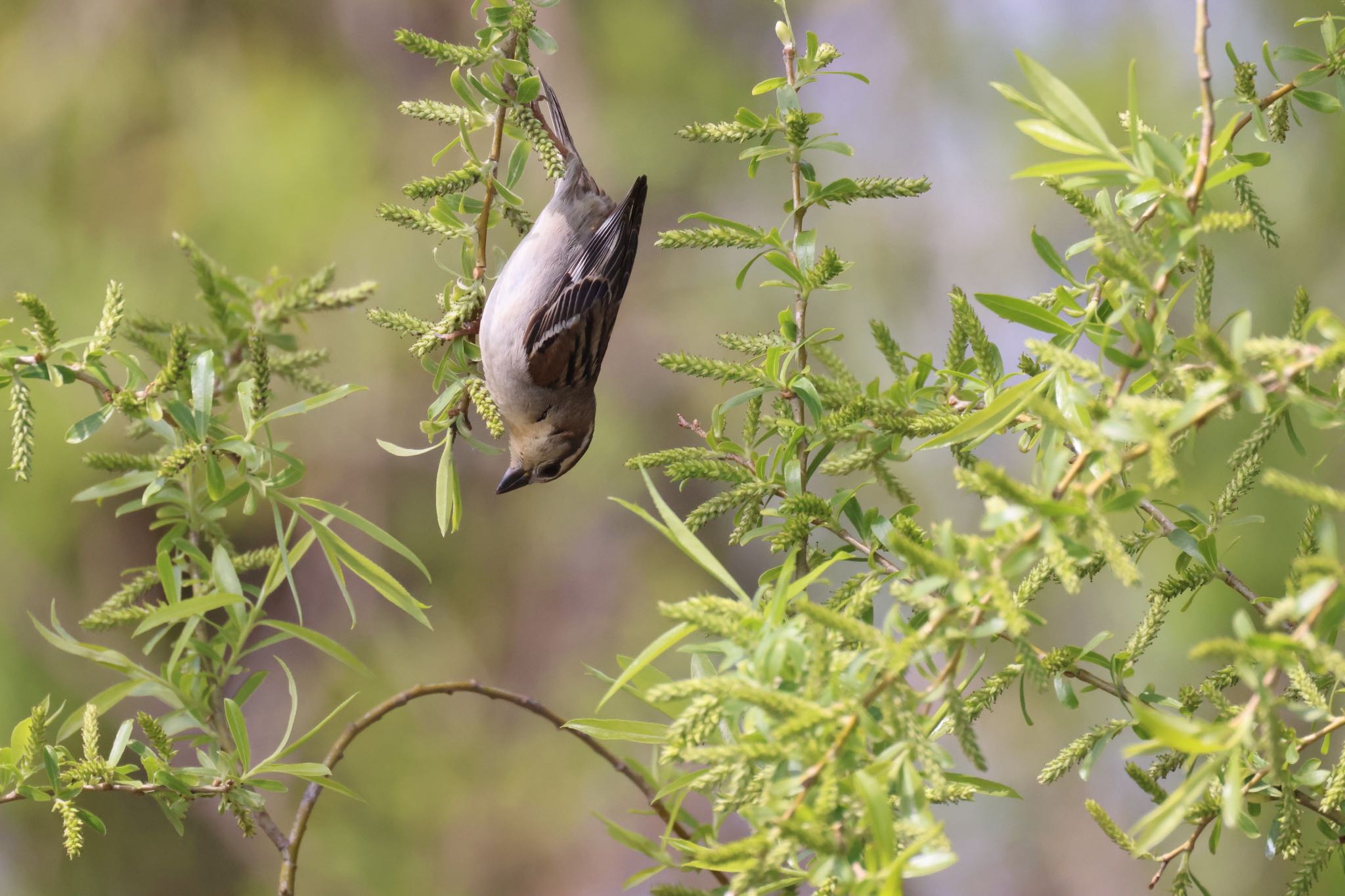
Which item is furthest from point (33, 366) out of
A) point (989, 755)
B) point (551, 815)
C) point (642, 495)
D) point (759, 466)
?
point (989, 755)

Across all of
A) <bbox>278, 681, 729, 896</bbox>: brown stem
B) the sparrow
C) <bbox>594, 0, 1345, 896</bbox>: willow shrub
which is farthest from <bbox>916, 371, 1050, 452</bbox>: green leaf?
the sparrow

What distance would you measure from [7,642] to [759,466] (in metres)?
1.09

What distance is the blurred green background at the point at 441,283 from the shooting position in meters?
1.22

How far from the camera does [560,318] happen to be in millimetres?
808

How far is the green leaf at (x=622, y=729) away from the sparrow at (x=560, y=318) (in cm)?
36

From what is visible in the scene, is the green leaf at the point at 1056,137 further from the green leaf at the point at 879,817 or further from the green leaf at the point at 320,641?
the green leaf at the point at 320,641

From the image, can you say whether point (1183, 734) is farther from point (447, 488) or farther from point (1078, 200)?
point (447, 488)

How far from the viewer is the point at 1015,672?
40 cm

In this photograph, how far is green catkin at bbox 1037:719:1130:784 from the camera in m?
0.40

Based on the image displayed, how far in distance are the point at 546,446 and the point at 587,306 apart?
0.42ft

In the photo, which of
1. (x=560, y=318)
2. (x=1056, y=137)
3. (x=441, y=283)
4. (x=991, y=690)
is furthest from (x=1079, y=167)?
(x=441, y=283)

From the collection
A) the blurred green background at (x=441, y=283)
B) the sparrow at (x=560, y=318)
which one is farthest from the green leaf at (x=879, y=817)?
the blurred green background at (x=441, y=283)

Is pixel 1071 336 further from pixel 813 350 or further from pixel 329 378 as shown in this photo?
pixel 329 378

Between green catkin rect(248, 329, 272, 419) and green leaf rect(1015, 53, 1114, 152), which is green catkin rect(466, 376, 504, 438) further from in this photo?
green leaf rect(1015, 53, 1114, 152)
